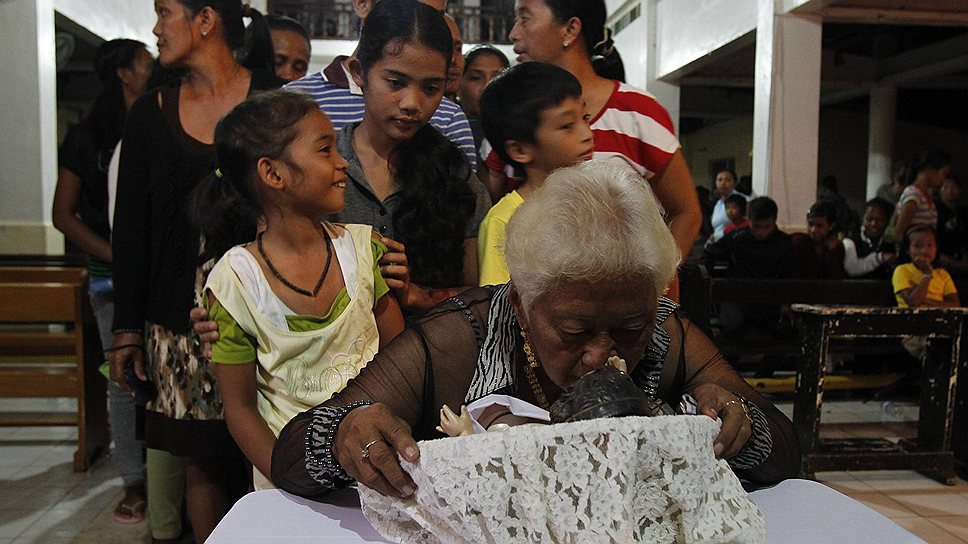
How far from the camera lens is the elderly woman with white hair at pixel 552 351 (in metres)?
1.25

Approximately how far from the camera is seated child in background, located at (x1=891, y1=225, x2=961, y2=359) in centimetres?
530

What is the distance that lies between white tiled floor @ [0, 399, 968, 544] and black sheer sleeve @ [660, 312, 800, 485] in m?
2.41

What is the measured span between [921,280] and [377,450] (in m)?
5.17

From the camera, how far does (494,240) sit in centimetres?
203

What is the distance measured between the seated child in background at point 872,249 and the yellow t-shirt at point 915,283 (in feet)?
2.10

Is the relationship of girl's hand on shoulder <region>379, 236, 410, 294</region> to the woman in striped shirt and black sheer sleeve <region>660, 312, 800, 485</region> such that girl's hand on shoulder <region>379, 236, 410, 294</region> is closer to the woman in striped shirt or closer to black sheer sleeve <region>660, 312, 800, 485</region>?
black sheer sleeve <region>660, 312, 800, 485</region>

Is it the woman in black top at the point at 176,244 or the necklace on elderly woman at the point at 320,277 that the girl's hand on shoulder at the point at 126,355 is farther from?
the necklace on elderly woman at the point at 320,277

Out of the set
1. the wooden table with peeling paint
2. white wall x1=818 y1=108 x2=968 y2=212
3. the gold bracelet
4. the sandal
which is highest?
white wall x1=818 y1=108 x2=968 y2=212

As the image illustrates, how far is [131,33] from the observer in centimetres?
1032

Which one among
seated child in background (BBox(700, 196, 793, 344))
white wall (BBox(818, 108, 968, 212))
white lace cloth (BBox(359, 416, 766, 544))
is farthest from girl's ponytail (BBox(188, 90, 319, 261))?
white wall (BBox(818, 108, 968, 212))

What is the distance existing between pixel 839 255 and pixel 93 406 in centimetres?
579

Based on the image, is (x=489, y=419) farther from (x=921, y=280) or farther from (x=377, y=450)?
(x=921, y=280)

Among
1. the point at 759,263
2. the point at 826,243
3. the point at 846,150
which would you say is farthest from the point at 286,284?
the point at 846,150

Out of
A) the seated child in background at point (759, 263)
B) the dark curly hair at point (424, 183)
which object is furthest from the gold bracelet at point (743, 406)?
the seated child in background at point (759, 263)
